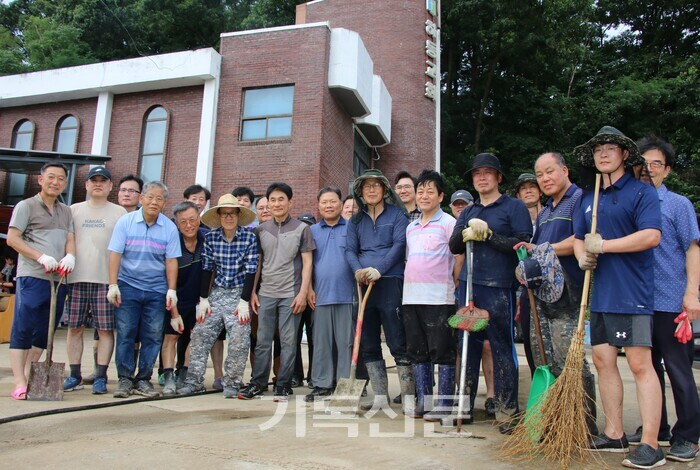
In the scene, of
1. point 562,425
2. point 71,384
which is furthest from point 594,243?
point 71,384

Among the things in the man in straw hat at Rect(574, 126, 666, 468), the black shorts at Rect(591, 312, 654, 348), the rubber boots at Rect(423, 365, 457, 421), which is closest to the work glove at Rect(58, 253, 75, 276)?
the rubber boots at Rect(423, 365, 457, 421)

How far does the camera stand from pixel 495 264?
4008 millimetres

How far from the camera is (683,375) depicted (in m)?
3.27

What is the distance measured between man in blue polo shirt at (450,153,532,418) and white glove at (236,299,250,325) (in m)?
2.05

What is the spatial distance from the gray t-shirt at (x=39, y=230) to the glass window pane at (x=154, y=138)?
10337 mm

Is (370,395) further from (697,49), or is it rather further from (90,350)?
(697,49)

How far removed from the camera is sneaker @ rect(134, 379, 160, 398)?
4879 millimetres

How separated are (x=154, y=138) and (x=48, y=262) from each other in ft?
36.4

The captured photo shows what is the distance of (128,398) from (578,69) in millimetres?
26450

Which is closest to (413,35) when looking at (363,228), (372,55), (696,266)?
(372,55)

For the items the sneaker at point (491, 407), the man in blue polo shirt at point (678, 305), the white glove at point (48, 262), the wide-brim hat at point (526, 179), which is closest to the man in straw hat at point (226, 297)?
the white glove at point (48, 262)

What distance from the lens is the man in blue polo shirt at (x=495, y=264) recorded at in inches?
154

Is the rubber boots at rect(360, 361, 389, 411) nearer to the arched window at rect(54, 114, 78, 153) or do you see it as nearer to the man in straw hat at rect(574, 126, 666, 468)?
the man in straw hat at rect(574, 126, 666, 468)

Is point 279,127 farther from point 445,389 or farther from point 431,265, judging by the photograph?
point 445,389
